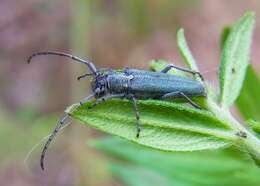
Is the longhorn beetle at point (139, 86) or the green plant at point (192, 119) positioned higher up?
the longhorn beetle at point (139, 86)

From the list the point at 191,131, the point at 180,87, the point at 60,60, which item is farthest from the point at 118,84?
the point at 60,60

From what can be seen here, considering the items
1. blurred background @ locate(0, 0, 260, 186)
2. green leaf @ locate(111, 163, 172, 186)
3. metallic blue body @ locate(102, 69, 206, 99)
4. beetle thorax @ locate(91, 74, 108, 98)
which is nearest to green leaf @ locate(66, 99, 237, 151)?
metallic blue body @ locate(102, 69, 206, 99)

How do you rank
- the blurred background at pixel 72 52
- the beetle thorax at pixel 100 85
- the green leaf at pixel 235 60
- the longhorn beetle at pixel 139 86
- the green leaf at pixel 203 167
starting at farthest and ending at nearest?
the blurred background at pixel 72 52 → the green leaf at pixel 203 167 → the beetle thorax at pixel 100 85 → the longhorn beetle at pixel 139 86 → the green leaf at pixel 235 60

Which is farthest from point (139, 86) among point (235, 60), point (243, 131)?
point (243, 131)

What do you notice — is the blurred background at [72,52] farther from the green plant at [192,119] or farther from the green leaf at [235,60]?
the green plant at [192,119]

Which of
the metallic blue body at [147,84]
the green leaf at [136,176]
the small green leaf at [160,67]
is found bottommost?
the green leaf at [136,176]

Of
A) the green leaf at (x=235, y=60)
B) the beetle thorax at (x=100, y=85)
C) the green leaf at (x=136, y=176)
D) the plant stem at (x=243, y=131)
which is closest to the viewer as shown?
the plant stem at (x=243, y=131)

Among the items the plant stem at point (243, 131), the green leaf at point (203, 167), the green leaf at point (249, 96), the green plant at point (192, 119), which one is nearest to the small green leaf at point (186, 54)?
the green plant at point (192, 119)

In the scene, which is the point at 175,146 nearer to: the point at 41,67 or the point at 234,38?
the point at 234,38
